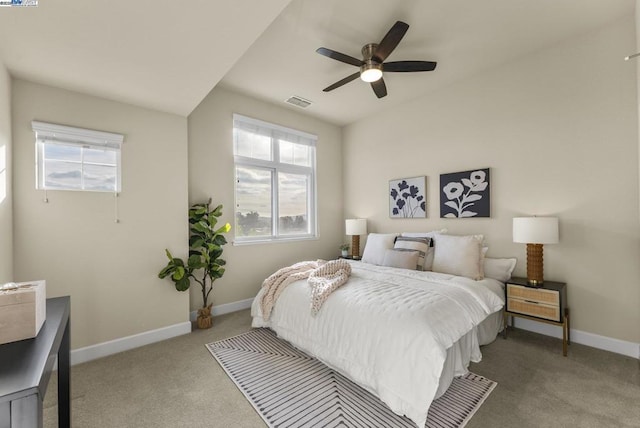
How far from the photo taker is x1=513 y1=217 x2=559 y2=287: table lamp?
2.68 m

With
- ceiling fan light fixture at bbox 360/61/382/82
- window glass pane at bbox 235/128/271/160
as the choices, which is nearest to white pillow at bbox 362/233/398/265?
window glass pane at bbox 235/128/271/160

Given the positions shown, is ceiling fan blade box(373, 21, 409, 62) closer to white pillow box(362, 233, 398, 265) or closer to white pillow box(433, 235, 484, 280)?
white pillow box(433, 235, 484, 280)

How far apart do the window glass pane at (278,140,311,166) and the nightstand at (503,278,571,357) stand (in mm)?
3343

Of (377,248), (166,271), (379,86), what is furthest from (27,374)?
(377,248)

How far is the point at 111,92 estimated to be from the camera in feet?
8.61

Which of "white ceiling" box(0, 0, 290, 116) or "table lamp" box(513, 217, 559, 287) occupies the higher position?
"white ceiling" box(0, 0, 290, 116)

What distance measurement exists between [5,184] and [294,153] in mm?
3297

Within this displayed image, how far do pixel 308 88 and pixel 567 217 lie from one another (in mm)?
3325

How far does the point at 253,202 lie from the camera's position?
4184 millimetres

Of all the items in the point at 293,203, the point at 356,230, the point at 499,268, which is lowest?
the point at 499,268

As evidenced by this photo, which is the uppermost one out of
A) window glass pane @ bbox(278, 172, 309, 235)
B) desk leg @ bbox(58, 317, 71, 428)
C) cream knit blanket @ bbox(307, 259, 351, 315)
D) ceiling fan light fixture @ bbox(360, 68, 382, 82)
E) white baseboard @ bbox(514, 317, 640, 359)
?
ceiling fan light fixture @ bbox(360, 68, 382, 82)

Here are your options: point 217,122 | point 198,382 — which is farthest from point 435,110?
point 198,382

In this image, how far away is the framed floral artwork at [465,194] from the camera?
345 cm

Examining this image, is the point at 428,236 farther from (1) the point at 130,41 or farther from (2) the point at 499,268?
(1) the point at 130,41
